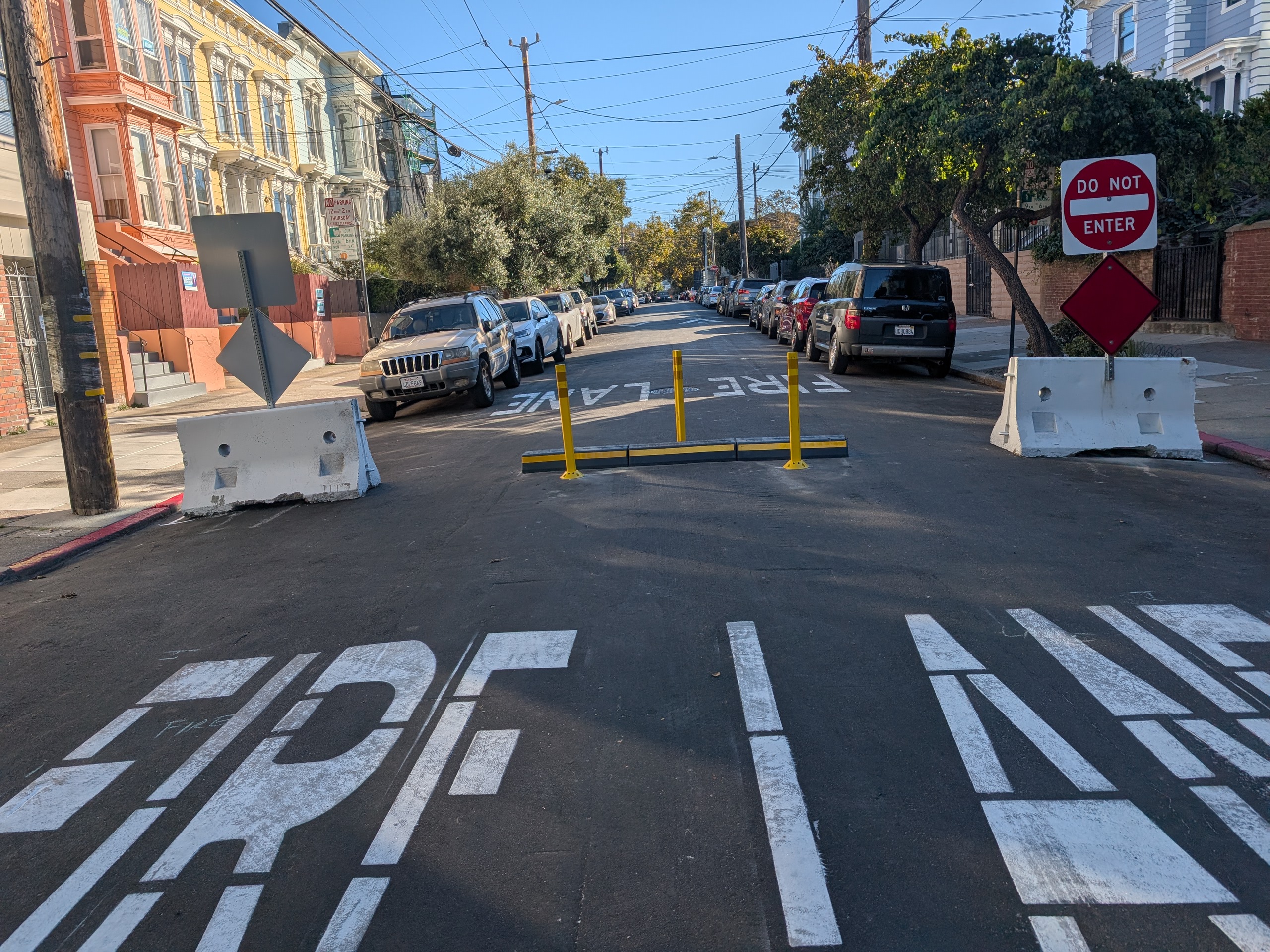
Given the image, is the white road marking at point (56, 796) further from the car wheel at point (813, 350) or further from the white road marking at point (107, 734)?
the car wheel at point (813, 350)

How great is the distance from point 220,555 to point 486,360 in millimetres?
9050

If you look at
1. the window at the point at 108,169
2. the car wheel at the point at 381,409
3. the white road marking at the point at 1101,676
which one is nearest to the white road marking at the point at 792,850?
the white road marking at the point at 1101,676

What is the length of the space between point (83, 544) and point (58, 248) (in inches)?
112

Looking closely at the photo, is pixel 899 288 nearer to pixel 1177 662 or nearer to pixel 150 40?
pixel 1177 662

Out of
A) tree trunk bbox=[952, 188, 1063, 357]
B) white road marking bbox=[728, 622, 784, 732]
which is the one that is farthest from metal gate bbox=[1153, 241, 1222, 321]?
white road marking bbox=[728, 622, 784, 732]

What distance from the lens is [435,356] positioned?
51.3ft

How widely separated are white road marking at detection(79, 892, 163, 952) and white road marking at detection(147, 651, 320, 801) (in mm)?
723

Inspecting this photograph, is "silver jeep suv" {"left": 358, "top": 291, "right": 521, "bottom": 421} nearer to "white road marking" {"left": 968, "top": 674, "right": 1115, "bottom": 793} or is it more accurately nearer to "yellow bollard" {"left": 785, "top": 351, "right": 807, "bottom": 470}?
"yellow bollard" {"left": 785, "top": 351, "right": 807, "bottom": 470}

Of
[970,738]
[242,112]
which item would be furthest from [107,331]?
[970,738]

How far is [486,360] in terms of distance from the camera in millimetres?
16766

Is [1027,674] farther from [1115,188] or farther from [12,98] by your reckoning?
[12,98]

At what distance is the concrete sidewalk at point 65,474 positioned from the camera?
945 cm

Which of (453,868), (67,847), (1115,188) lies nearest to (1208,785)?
(453,868)

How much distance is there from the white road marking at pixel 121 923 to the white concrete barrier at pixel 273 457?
6585 millimetres
